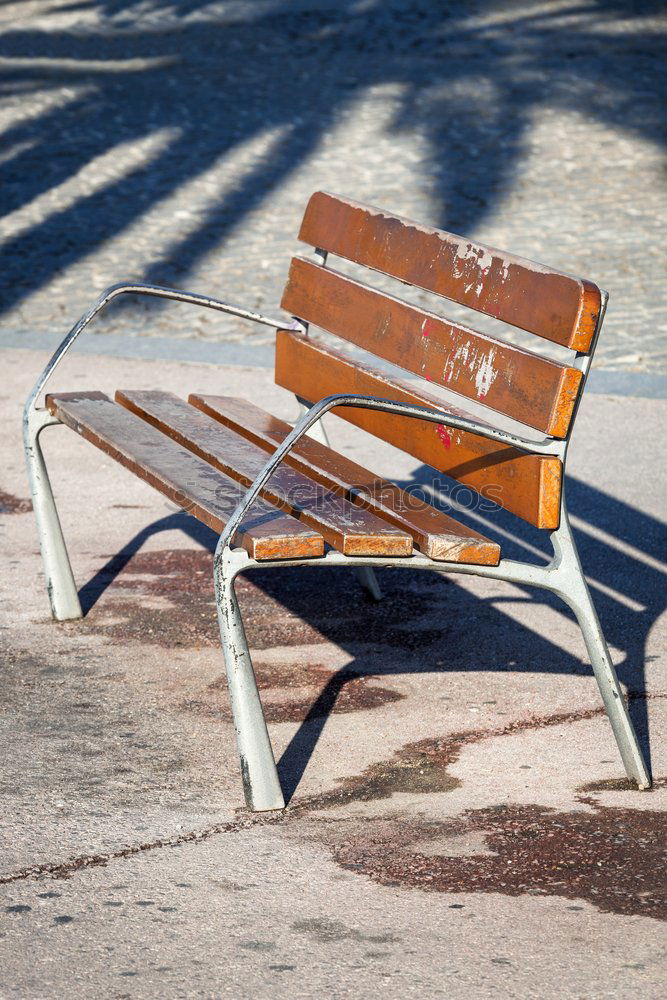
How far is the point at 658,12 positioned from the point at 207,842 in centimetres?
1559

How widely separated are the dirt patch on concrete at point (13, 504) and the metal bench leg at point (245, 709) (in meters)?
2.10

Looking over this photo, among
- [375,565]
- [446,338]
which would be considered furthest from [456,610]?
[375,565]

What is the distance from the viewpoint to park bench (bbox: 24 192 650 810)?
2533 mm

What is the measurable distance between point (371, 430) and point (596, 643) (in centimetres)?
92

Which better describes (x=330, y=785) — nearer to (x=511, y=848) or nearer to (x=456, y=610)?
(x=511, y=848)

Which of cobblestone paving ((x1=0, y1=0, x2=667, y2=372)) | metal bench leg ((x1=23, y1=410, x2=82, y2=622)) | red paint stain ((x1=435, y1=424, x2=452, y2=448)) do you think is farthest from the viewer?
cobblestone paving ((x1=0, y1=0, x2=667, y2=372))

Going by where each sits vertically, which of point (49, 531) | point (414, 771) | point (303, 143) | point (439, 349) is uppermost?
point (439, 349)

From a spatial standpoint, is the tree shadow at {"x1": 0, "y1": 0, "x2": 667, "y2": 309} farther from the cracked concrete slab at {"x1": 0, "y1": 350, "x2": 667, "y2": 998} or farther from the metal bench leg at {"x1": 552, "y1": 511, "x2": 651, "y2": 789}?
the metal bench leg at {"x1": 552, "y1": 511, "x2": 651, "y2": 789}

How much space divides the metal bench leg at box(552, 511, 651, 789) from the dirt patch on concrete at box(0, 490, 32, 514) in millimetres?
2292

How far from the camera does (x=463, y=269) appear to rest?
10.2 feet

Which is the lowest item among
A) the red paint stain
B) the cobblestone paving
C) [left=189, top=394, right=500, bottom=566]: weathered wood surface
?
the cobblestone paving

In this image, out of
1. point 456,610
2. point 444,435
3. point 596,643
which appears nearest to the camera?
point 596,643

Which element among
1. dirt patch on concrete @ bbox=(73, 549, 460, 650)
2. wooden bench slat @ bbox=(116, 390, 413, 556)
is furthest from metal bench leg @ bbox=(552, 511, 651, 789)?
dirt patch on concrete @ bbox=(73, 549, 460, 650)

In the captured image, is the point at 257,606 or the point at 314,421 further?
the point at 257,606
